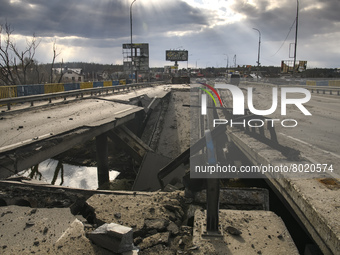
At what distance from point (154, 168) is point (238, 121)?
11.3ft

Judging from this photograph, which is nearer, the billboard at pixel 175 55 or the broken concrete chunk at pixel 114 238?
the broken concrete chunk at pixel 114 238

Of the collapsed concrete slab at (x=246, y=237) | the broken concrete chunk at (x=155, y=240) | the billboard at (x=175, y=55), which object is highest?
the billboard at (x=175, y=55)

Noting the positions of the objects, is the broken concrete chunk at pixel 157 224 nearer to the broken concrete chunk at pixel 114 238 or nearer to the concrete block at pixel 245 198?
the broken concrete chunk at pixel 114 238

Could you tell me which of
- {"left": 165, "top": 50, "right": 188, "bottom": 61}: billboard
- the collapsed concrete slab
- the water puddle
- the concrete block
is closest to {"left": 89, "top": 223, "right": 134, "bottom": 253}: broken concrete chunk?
the collapsed concrete slab

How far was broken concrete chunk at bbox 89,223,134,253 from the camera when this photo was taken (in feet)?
10.4

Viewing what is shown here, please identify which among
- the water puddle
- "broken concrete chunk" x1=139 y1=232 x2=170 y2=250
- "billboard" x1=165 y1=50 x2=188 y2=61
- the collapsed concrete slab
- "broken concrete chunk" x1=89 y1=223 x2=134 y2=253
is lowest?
the water puddle

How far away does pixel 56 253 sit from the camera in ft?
10.8

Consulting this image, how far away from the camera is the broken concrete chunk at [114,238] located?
3.17 m

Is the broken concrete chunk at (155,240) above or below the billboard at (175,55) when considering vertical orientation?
below

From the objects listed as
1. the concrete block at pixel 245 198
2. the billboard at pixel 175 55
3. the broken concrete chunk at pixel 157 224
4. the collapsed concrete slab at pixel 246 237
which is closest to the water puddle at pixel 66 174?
the concrete block at pixel 245 198

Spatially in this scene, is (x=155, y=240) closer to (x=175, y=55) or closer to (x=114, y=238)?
(x=114, y=238)

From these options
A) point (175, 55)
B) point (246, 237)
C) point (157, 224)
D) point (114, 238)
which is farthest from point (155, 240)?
point (175, 55)

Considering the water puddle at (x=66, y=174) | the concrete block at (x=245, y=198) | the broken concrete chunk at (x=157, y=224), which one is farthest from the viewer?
the water puddle at (x=66, y=174)

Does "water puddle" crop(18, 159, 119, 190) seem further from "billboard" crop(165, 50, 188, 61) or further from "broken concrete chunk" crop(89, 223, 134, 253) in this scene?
"billboard" crop(165, 50, 188, 61)
